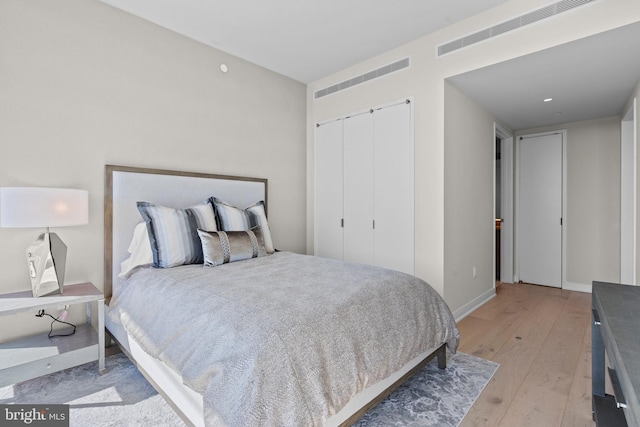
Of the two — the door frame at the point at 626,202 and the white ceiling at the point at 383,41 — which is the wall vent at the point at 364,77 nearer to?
the white ceiling at the point at 383,41

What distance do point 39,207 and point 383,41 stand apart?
3118mm

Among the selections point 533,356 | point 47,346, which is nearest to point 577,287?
point 533,356

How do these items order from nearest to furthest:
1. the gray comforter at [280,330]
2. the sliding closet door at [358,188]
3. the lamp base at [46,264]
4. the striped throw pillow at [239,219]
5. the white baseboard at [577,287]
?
the gray comforter at [280,330] → the lamp base at [46,264] → the striped throw pillow at [239,219] → the sliding closet door at [358,188] → the white baseboard at [577,287]

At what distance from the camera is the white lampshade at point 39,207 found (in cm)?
188

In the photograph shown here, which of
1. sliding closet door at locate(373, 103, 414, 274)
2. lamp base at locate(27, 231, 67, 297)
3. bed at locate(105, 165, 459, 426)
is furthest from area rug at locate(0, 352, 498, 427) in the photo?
sliding closet door at locate(373, 103, 414, 274)

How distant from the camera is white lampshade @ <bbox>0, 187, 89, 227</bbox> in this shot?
188 centimetres

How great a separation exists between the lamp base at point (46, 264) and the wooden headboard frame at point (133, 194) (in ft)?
1.28

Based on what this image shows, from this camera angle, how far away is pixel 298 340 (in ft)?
4.39

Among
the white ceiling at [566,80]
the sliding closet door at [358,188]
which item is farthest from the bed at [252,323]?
the white ceiling at [566,80]

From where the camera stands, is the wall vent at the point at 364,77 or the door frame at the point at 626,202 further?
the door frame at the point at 626,202

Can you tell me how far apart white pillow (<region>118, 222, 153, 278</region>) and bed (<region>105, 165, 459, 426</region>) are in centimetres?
1

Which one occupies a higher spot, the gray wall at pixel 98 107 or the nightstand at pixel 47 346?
the gray wall at pixel 98 107

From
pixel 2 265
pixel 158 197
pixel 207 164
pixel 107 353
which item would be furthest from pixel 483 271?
pixel 2 265

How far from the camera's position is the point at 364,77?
3578mm
